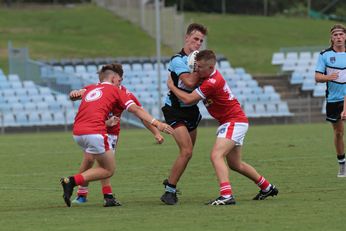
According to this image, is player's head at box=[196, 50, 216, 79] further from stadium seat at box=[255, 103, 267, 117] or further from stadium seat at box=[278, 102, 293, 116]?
stadium seat at box=[278, 102, 293, 116]

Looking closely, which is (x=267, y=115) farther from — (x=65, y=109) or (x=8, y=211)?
(x=8, y=211)

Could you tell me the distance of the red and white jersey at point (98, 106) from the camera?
1168 cm

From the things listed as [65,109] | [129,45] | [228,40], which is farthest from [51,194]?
[228,40]

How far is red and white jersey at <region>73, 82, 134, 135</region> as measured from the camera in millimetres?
11680

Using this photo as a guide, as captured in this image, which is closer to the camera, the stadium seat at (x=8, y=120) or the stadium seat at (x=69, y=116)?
the stadium seat at (x=8, y=120)

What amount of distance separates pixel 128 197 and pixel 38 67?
28016 mm

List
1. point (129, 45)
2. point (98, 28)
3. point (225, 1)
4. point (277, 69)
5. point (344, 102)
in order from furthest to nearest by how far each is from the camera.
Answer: point (225, 1) < point (98, 28) < point (129, 45) < point (277, 69) < point (344, 102)

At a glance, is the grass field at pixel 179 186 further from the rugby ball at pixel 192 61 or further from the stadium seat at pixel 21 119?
the stadium seat at pixel 21 119

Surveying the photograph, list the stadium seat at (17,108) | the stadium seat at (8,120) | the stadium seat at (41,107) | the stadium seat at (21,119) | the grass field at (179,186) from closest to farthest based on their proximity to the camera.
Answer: the grass field at (179,186), the stadium seat at (8,120), the stadium seat at (21,119), the stadium seat at (17,108), the stadium seat at (41,107)

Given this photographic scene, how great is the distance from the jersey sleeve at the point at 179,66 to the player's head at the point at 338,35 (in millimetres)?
3610

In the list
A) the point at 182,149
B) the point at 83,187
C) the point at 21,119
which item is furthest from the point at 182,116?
the point at 21,119

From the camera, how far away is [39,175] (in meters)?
16.7

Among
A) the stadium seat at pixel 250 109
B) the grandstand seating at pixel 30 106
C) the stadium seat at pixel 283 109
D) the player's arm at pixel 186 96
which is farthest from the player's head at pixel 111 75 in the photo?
the stadium seat at pixel 283 109

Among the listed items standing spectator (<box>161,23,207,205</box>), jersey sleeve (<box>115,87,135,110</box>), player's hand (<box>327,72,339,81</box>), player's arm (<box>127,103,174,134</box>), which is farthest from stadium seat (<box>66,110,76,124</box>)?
player's arm (<box>127,103,174,134</box>)
